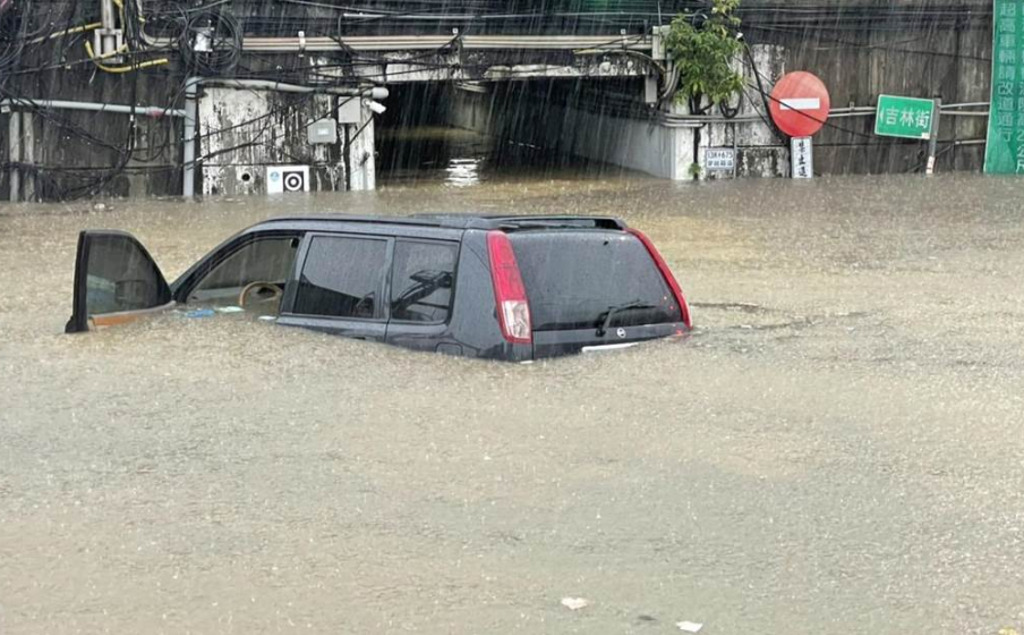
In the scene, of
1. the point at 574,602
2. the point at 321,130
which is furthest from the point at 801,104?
the point at 574,602

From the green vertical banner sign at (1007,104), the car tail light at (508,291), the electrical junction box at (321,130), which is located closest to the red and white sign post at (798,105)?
the green vertical banner sign at (1007,104)

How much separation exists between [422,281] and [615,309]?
108 cm

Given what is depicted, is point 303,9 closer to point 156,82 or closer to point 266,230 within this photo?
point 156,82

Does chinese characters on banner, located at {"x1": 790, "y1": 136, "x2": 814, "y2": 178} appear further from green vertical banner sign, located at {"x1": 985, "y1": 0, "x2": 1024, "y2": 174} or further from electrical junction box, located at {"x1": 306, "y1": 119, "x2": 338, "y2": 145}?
electrical junction box, located at {"x1": 306, "y1": 119, "x2": 338, "y2": 145}

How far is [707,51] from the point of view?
2092 centimetres

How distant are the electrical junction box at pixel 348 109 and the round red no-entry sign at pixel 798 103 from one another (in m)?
6.48

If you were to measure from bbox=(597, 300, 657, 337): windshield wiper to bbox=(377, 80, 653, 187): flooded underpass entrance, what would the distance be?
13897 millimetres

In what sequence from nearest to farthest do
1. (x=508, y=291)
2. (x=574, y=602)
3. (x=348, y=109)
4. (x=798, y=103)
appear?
(x=574, y=602) → (x=508, y=291) → (x=348, y=109) → (x=798, y=103)

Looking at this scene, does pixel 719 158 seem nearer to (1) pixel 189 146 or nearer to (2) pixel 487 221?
(1) pixel 189 146

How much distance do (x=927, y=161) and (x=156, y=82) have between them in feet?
39.6

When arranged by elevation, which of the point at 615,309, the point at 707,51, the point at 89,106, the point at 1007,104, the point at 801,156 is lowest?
the point at 615,309

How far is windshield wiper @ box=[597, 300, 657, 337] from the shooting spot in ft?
25.6

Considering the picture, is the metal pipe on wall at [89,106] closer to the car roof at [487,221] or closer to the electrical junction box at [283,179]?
the electrical junction box at [283,179]

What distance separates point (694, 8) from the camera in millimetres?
21531
